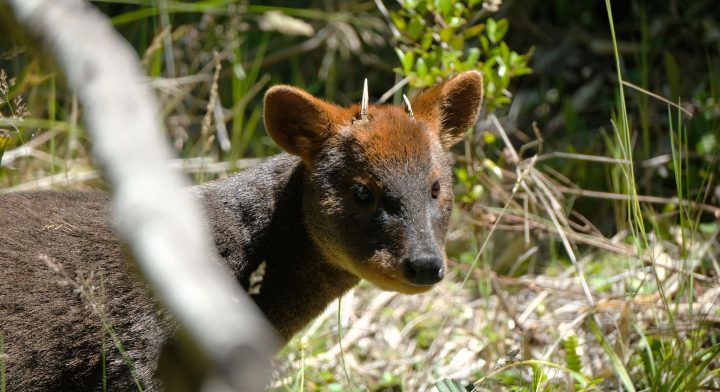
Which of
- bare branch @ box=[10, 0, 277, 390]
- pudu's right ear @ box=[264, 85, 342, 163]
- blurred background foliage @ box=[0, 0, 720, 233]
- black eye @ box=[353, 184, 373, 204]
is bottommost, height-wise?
blurred background foliage @ box=[0, 0, 720, 233]

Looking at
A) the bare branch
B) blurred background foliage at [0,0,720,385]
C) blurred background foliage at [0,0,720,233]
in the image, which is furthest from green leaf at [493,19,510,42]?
the bare branch

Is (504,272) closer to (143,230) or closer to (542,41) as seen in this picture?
(542,41)

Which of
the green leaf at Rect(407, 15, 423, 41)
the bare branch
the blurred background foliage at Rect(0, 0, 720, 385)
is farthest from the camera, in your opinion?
the blurred background foliage at Rect(0, 0, 720, 385)

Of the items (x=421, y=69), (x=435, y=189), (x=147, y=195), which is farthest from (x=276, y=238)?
(x=147, y=195)

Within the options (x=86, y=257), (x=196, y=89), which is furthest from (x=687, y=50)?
(x=86, y=257)

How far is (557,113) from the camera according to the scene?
7.33 meters

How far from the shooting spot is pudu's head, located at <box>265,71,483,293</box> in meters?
3.66

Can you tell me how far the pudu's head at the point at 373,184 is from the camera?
366 cm

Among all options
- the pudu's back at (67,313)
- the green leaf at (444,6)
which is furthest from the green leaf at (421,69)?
the pudu's back at (67,313)

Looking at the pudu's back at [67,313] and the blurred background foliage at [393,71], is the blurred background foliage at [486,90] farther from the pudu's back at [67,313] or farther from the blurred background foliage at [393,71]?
the pudu's back at [67,313]

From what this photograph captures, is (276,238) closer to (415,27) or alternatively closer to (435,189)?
(435,189)

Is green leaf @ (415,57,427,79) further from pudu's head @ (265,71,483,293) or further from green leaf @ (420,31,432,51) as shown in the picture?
pudu's head @ (265,71,483,293)

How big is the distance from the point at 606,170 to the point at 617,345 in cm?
206

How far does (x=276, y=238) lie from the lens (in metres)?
3.94
